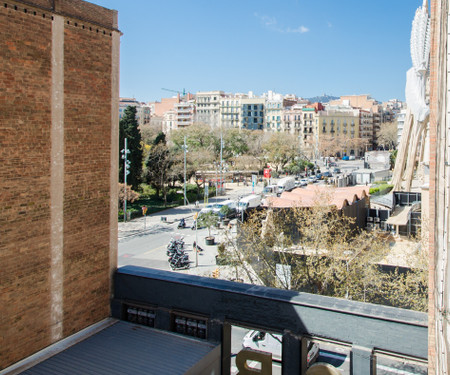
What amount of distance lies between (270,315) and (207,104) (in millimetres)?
111875

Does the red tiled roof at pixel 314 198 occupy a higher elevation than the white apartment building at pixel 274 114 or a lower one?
lower

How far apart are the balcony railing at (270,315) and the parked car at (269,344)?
14.0 ft

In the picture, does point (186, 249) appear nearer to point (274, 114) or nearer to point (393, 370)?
point (393, 370)

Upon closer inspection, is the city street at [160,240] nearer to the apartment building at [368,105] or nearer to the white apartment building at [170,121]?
the white apartment building at [170,121]

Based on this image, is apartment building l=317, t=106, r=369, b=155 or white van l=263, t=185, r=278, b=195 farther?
apartment building l=317, t=106, r=369, b=155

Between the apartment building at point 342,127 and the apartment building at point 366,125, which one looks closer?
the apartment building at point 342,127

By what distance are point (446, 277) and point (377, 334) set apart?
4.09 m

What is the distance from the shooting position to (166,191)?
44.0 meters

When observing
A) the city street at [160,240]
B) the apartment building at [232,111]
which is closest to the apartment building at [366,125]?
the apartment building at [232,111]

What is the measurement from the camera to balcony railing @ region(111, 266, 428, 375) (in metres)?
7.44

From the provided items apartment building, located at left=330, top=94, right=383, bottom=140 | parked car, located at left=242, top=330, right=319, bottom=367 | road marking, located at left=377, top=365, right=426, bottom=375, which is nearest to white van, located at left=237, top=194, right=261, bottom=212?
parked car, located at left=242, top=330, right=319, bottom=367

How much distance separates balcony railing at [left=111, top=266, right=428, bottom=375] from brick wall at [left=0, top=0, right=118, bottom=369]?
3.11 feet

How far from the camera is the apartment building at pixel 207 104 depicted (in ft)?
378

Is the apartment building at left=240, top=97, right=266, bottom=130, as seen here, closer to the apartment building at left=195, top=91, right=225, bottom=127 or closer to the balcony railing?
the apartment building at left=195, top=91, right=225, bottom=127
